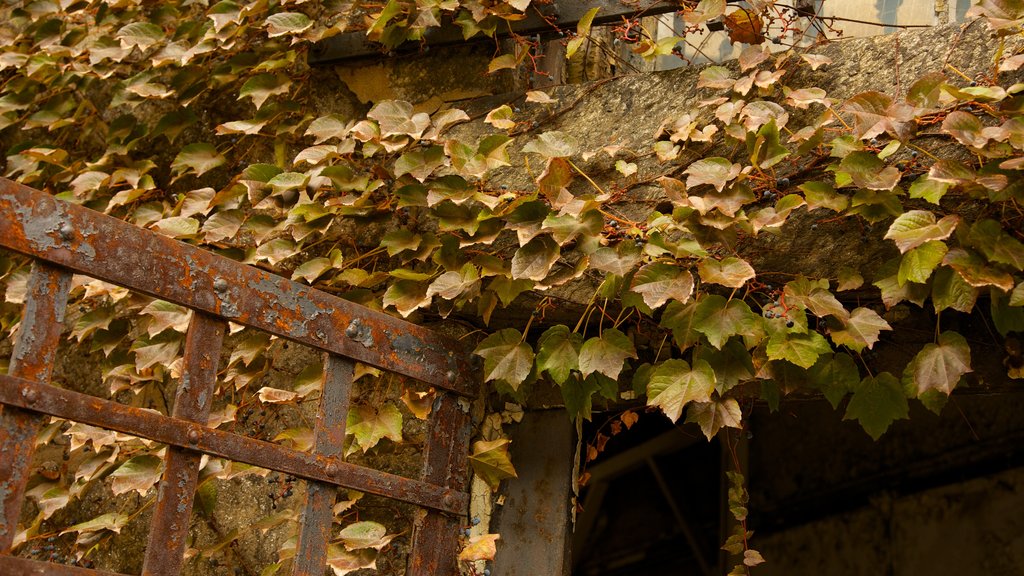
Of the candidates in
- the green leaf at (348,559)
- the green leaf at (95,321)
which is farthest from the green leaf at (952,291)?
the green leaf at (95,321)

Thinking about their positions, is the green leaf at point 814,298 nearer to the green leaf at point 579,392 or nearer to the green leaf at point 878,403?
the green leaf at point 878,403

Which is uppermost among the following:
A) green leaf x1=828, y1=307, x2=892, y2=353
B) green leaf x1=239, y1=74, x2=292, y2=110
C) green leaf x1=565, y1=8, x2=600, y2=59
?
green leaf x1=565, y1=8, x2=600, y2=59

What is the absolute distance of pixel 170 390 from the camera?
228 cm

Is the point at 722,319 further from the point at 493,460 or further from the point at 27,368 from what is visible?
the point at 27,368

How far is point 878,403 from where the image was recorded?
1.72 meters

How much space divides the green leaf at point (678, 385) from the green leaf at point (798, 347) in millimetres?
116

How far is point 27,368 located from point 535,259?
84 centimetres

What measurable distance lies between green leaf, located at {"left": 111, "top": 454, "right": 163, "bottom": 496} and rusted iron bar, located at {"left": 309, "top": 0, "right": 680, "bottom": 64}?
3.23 ft

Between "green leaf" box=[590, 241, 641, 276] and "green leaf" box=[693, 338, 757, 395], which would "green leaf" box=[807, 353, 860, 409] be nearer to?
"green leaf" box=[693, 338, 757, 395]

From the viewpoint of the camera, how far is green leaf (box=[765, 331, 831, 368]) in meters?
1.66

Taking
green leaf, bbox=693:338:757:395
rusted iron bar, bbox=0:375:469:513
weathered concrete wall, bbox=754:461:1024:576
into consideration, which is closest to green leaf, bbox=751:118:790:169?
green leaf, bbox=693:338:757:395

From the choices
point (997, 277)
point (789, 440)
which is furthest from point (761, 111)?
point (789, 440)

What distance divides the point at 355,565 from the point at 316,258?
634mm

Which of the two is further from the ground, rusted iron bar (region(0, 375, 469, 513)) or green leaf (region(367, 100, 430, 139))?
green leaf (region(367, 100, 430, 139))
